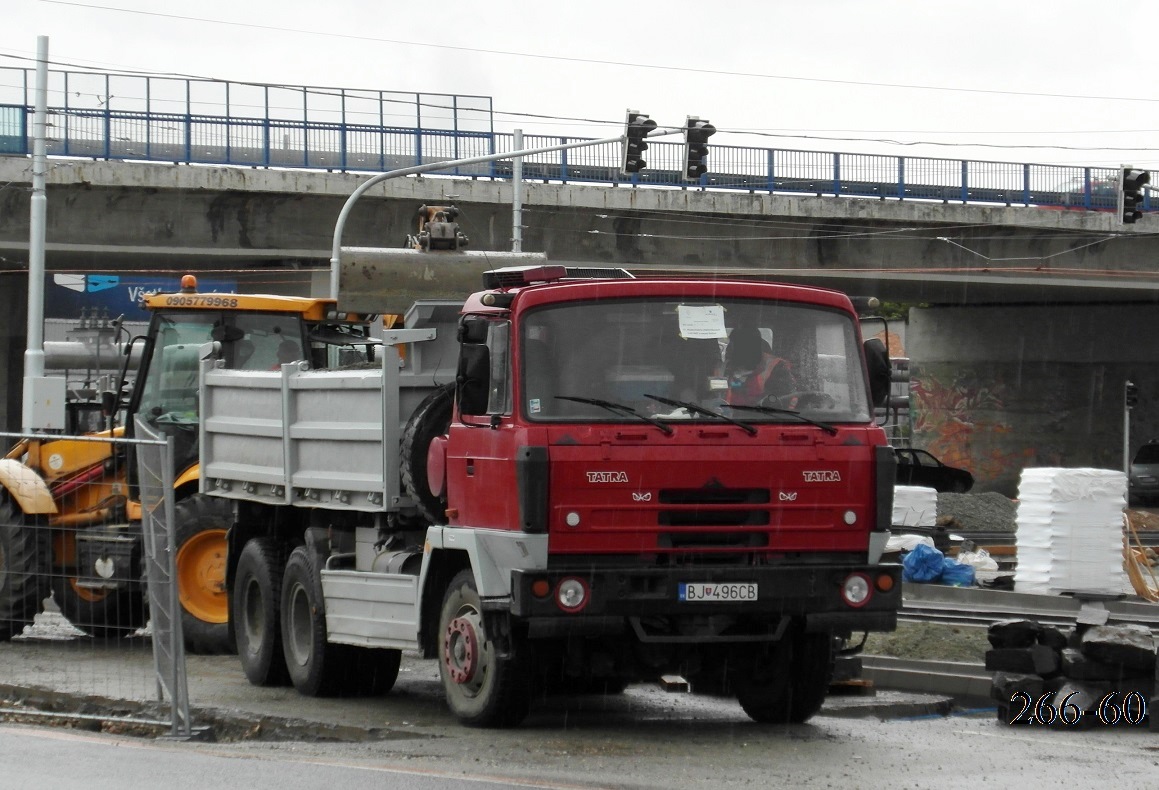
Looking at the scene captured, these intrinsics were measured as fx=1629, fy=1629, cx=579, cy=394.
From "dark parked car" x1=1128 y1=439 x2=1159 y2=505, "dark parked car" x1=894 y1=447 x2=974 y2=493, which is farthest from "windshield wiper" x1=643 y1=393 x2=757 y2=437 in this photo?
"dark parked car" x1=1128 y1=439 x2=1159 y2=505

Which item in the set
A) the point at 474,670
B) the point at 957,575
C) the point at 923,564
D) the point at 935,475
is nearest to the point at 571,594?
the point at 474,670

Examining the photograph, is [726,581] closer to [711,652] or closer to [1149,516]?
[711,652]

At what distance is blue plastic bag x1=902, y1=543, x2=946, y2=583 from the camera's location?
55.2 feet

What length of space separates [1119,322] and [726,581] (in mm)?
41116

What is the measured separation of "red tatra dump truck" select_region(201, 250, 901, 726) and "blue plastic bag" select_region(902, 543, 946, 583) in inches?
288

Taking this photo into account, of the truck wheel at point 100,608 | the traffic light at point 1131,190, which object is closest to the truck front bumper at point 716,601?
the truck wheel at point 100,608

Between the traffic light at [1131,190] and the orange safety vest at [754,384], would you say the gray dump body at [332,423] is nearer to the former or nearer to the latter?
the orange safety vest at [754,384]

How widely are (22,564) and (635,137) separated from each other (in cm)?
1783

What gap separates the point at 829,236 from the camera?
126 ft

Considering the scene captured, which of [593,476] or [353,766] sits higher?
[593,476]

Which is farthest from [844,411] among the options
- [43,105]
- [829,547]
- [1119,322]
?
[1119,322]

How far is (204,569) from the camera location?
13398 millimetres

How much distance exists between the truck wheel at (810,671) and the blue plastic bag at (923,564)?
7426mm

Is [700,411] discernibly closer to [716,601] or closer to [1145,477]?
[716,601]
